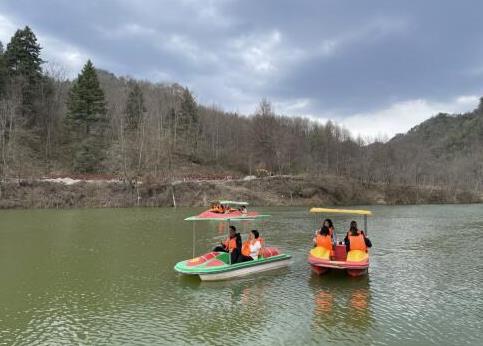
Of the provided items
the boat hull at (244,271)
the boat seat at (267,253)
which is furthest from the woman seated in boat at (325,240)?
the boat seat at (267,253)

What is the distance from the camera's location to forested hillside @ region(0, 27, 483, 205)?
78.8 meters

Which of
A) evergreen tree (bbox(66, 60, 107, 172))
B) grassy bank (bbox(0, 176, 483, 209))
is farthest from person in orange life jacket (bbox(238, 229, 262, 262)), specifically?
evergreen tree (bbox(66, 60, 107, 172))

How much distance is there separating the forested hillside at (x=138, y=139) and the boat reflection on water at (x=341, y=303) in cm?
5193

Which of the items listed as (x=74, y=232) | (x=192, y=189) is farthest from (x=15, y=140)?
(x=74, y=232)

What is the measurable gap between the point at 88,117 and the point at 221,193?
108 feet

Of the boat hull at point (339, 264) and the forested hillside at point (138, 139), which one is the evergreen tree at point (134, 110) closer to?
the forested hillside at point (138, 139)

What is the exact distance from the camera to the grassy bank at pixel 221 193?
199ft

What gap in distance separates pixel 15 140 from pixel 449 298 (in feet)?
255

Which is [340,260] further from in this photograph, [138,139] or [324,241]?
[138,139]

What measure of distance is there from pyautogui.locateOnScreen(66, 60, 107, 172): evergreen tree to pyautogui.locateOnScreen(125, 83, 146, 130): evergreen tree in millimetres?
10196

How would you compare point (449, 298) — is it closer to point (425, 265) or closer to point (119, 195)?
point (425, 265)

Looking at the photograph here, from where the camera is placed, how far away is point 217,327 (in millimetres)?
13438

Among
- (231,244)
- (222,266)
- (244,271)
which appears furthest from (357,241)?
(222,266)

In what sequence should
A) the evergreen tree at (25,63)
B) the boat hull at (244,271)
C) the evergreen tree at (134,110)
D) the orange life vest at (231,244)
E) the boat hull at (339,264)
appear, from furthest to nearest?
the evergreen tree at (134,110)
the evergreen tree at (25,63)
the orange life vest at (231,244)
the boat hull at (339,264)
the boat hull at (244,271)
